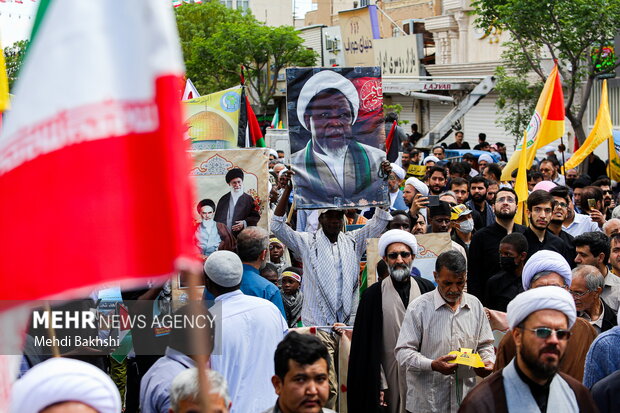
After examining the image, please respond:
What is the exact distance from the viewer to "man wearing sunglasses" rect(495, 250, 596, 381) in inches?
201

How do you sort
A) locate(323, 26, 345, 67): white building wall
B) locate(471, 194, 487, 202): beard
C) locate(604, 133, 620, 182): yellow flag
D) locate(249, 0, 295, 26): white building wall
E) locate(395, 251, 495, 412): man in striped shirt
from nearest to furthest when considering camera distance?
1. locate(395, 251, 495, 412): man in striped shirt
2. locate(471, 194, 487, 202): beard
3. locate(604, 133, 620, 182): yellow flag
4. locate(323, 26, 345, 67): white building wall
5. locate(249, 0, 295, 26): white building wall

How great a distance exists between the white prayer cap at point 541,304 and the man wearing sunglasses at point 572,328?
0.69 meters

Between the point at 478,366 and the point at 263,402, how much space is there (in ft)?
3.94

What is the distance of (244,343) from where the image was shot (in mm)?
5320

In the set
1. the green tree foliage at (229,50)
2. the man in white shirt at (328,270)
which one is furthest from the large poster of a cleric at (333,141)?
the green tree foliage at (229,50)

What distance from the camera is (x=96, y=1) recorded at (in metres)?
2.87

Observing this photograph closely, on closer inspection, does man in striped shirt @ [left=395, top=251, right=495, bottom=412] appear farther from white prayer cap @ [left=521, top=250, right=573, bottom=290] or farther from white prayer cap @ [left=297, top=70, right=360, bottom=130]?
white prayer cap @ [left=297, top=70, right=360, bottom=130]

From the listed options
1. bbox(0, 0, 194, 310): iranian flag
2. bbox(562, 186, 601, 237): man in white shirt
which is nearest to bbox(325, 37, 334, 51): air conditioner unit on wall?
bbox(562, 186, 601, 237): man in white shirt

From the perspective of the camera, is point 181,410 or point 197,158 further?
point 197,158

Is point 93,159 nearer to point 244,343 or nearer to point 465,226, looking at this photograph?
point 244,343

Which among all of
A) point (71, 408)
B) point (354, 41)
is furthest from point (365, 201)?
point (354, 41)

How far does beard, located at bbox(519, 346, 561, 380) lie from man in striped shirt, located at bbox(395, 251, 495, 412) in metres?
1.62

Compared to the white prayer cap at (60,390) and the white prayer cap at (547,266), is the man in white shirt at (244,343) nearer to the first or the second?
the white prayer cap at (547,266)

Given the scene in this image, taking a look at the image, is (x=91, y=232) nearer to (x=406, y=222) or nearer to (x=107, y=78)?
(x=107, y=78)
